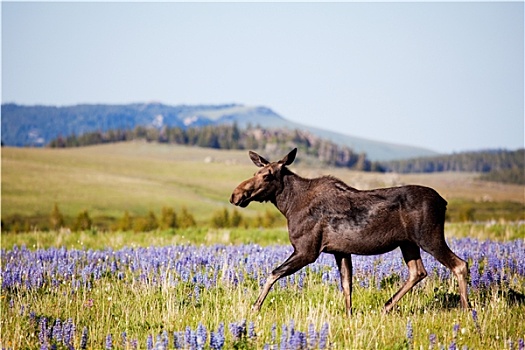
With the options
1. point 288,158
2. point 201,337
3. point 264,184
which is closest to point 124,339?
point 201,337

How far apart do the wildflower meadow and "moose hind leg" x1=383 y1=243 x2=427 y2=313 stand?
0.21 meters

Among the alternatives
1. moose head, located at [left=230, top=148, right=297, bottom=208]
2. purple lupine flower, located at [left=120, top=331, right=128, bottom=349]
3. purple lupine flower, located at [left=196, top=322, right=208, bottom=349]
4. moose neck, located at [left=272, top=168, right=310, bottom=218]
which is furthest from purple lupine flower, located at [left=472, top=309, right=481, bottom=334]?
purple lupine flower, located at [left=120, top=331, right=128, bottom=349]

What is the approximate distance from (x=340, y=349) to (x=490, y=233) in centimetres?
1608

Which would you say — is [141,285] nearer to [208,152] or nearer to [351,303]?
[351,303]

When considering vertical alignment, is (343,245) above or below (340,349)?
above

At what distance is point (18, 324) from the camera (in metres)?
7.19

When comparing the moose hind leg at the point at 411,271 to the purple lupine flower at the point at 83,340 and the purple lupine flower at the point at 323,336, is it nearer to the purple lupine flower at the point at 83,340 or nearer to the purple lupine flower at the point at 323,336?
the purple lupine flower at the point at 323,336

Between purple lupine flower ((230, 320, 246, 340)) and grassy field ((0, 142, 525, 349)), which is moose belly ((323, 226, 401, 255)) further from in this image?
purple lupine flower ((230, 320, 246, 340))

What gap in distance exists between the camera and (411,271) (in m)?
8.30

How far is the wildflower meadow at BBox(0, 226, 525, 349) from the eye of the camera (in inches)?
258

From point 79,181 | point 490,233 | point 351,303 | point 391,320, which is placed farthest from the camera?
point 79,181

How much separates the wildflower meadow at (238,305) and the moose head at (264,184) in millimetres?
1276

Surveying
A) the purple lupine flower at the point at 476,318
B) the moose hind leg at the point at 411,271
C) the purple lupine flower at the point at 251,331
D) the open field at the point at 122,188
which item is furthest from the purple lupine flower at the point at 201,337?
the open field at the point at 122,188

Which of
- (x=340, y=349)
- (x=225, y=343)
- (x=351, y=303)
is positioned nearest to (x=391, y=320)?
(x=351, y=303)
